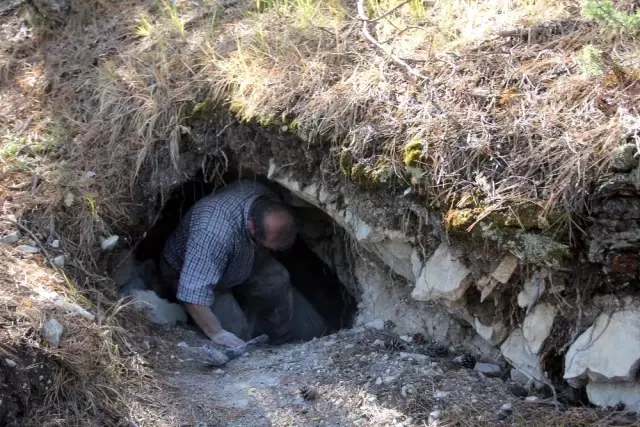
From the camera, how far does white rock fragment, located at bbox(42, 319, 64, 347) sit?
11.3ft

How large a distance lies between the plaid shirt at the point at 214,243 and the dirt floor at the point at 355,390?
60cm

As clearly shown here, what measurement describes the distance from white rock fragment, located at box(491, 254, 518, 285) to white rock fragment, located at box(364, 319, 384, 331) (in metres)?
1.12

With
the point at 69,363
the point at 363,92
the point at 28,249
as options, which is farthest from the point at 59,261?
the point at 363,92

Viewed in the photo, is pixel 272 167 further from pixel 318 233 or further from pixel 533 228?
pixel 533 228

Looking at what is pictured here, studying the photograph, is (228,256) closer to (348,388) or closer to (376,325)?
(376,325)

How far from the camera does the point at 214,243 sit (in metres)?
4.82

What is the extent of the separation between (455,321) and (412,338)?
11.6 inches

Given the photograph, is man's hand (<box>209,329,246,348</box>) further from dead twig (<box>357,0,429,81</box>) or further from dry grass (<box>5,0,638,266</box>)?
dead twig (<box>357,0,429,81</box>)

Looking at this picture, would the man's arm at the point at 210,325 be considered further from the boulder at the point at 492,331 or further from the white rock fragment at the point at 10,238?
the boulder at the point at 492,331

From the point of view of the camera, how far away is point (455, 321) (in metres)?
3.94

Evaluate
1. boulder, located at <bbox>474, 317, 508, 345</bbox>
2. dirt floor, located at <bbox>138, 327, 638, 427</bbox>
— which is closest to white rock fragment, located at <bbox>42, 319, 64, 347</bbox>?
dirt floor, located at <bbox>138, 327, 638, 427</bbox>

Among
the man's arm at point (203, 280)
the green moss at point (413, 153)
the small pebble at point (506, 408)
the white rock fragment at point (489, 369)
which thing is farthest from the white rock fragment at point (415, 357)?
the man's arm at point (203, 280)

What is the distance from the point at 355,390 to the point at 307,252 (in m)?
2.28

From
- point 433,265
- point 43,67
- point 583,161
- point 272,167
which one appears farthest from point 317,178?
point 43,67
